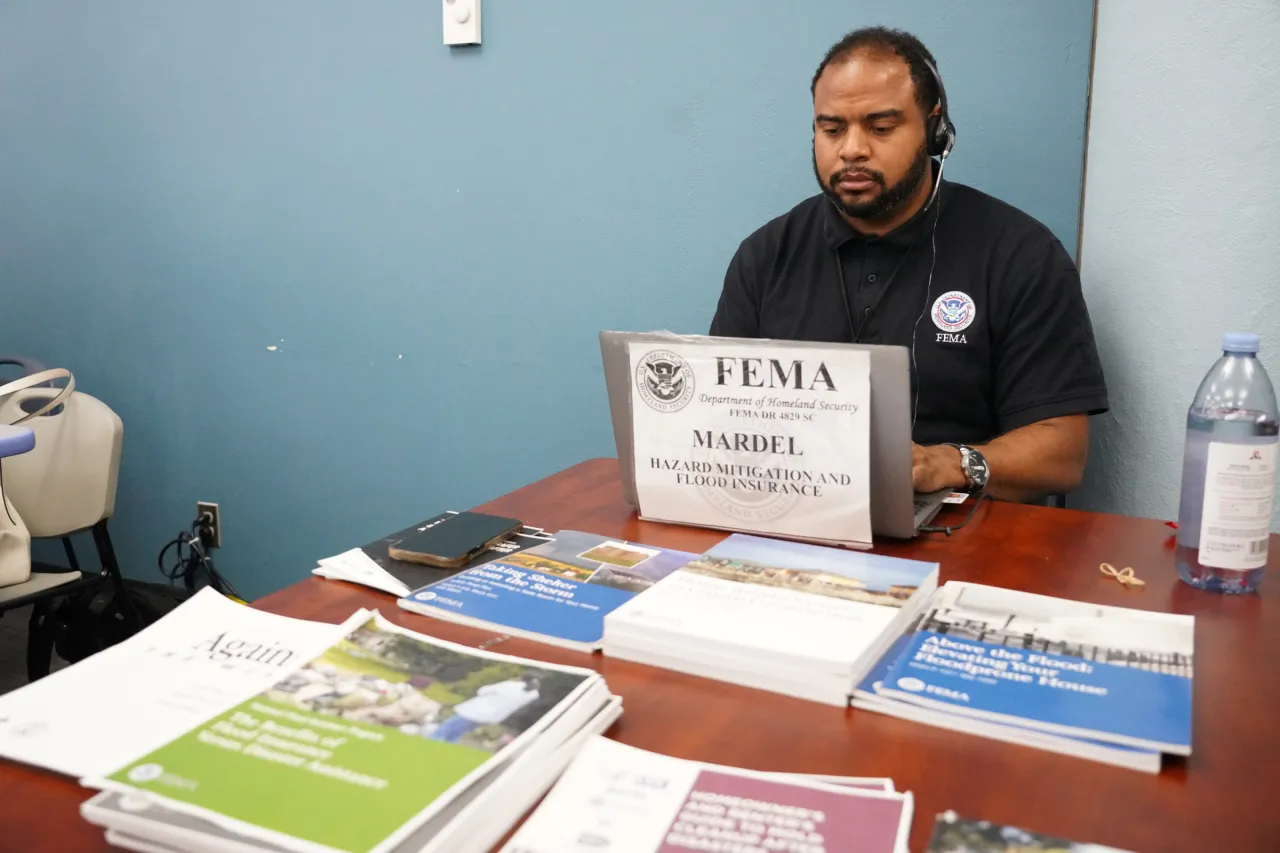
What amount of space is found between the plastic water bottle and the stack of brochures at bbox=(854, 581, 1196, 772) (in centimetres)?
10

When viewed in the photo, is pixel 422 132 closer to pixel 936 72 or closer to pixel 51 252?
pixel 936 72

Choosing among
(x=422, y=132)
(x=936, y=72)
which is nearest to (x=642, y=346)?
(x=936, y=72)

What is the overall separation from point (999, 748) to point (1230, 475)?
396mm

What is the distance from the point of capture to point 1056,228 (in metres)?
1.81

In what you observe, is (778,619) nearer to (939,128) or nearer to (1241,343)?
(1241,343)

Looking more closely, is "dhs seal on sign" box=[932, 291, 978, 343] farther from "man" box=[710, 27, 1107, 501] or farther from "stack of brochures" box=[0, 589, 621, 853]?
"stack of brochures" box=[0, 589, 621, 853]

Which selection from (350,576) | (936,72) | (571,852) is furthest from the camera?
(936,72)

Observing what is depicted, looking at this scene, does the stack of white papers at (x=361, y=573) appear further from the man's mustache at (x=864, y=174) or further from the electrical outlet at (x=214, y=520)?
the electrical outlet at (x=214, y=520)

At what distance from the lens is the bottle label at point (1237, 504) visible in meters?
0.85

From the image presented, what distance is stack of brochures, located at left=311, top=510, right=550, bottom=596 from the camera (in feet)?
3.09

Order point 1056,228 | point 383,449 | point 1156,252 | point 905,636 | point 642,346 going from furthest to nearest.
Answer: point 383,449, point 1056,228, point 1156,252, point 642,346, point 905,636

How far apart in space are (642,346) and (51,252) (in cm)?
264

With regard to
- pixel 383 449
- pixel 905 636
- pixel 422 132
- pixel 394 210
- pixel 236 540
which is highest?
pixel 422 132

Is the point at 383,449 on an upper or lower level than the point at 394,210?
lower
